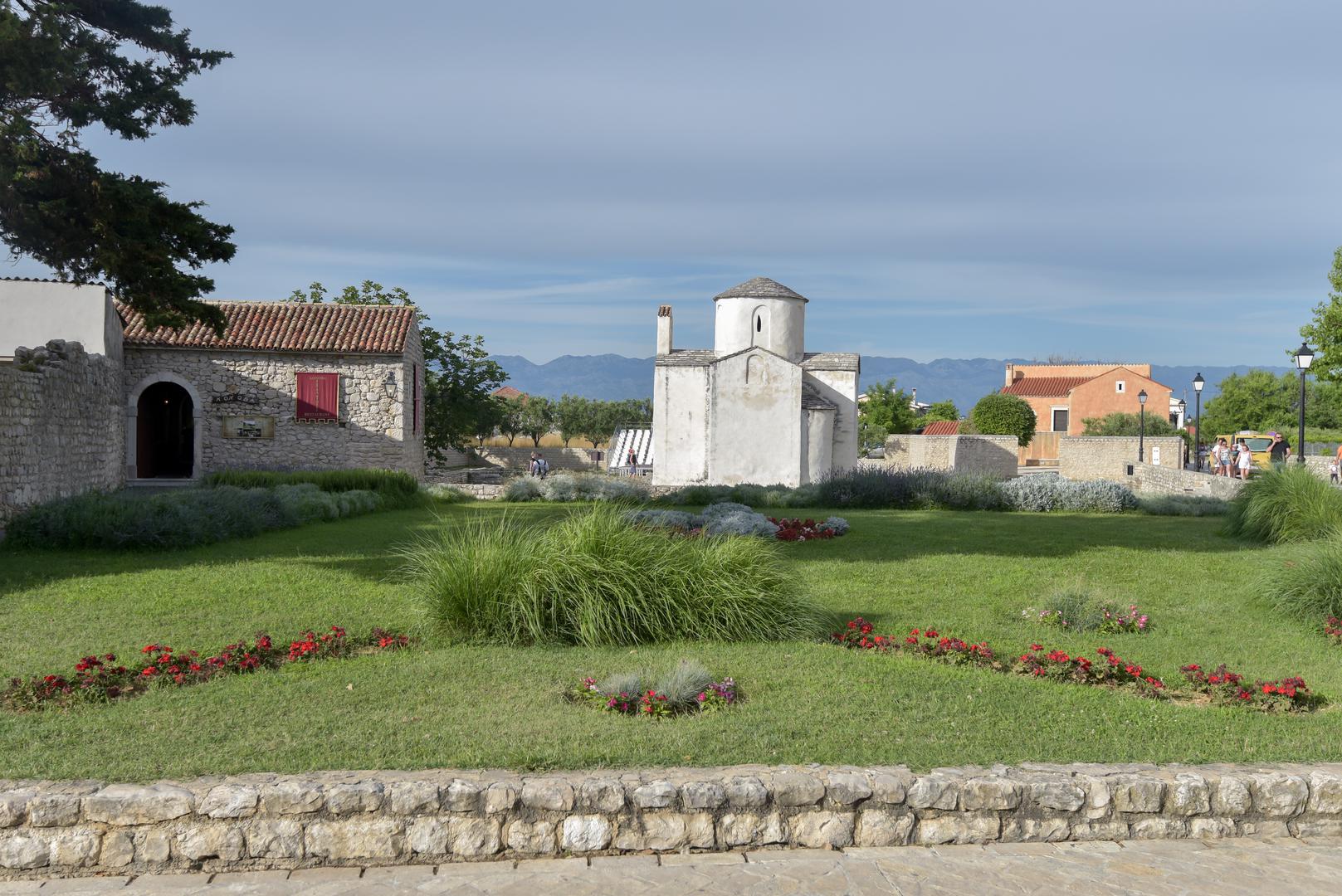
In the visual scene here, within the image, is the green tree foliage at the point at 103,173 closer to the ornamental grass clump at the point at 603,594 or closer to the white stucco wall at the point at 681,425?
the ornamental grass clump at the point at 603,594

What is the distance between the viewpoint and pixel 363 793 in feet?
15.5

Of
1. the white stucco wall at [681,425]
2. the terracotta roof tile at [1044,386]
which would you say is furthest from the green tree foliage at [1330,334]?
the terracotta roof tile at [1044,386]

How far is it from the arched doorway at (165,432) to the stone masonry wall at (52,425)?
28.4 feet

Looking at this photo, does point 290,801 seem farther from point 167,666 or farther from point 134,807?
point 167,666

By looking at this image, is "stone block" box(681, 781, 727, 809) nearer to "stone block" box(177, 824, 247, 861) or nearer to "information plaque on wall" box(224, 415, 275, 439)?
"stone block" box(177, 824, 247, 861)

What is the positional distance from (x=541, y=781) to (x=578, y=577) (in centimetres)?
327

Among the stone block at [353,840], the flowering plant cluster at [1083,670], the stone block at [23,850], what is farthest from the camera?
the flowering plant cluster at [1083,670]

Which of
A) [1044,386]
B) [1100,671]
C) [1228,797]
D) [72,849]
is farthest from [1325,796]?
[1044,386]

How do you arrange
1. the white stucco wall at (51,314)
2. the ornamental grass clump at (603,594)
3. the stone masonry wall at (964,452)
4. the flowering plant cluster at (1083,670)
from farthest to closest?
the stone masonry wall at (964,452) < the white stucco wall at (51,314) < the ornamental grass clump at (603,594) < the flowering plant cluster at (1083,670)

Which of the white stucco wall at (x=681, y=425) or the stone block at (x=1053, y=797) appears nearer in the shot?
the stone block at (x=1053, y=797)

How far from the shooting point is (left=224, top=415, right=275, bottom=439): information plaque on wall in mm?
26578

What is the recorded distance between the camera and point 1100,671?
726 centimetres

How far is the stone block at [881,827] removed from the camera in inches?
194

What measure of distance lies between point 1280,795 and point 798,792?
8.31ft
